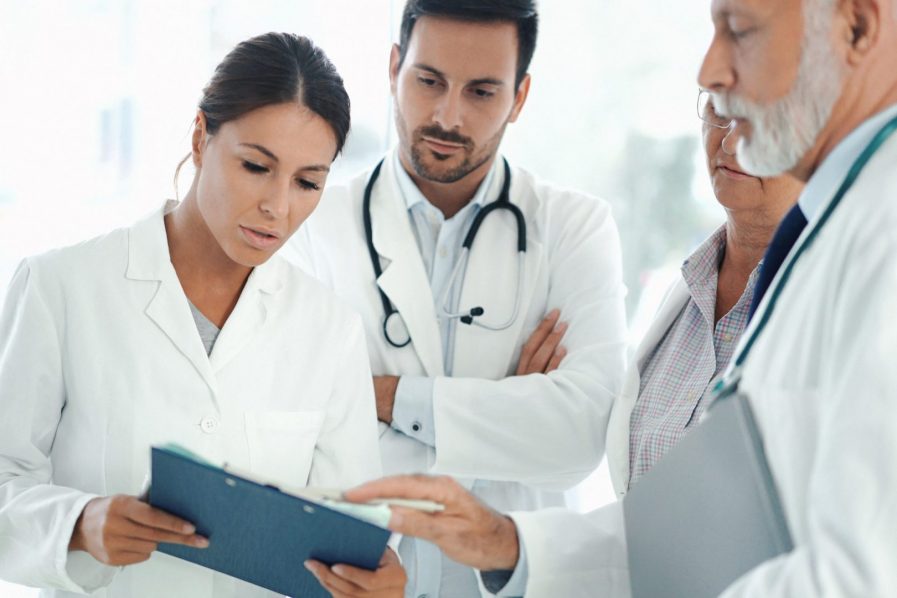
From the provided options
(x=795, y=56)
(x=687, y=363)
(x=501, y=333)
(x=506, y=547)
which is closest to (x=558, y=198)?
(x=501, y=333)

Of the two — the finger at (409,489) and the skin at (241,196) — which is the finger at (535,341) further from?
the finger at (409,489)

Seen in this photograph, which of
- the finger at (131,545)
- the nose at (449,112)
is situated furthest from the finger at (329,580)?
the nose at (449,112)

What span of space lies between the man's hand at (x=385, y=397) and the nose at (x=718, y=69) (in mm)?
965

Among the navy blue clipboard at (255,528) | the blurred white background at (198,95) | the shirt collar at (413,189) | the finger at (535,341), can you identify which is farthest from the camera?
the blurred white background at (198,95)

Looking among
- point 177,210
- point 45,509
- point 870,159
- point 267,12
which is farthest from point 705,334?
point 267,12

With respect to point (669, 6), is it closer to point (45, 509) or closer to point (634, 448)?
point (634, 448)

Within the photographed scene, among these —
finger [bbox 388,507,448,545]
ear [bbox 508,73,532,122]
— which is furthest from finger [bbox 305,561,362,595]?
ear [bbox 508,73,532,122]

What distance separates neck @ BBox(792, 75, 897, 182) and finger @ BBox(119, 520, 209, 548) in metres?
0.94

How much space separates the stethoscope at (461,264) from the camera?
6.69 ft

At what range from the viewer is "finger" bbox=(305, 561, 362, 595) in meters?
1.33

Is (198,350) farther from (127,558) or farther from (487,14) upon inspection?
(487,14)

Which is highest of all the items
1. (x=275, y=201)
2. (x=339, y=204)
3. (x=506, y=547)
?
(x=275, y=201)

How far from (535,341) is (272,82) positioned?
2.49ft

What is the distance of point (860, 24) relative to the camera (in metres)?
1.08
